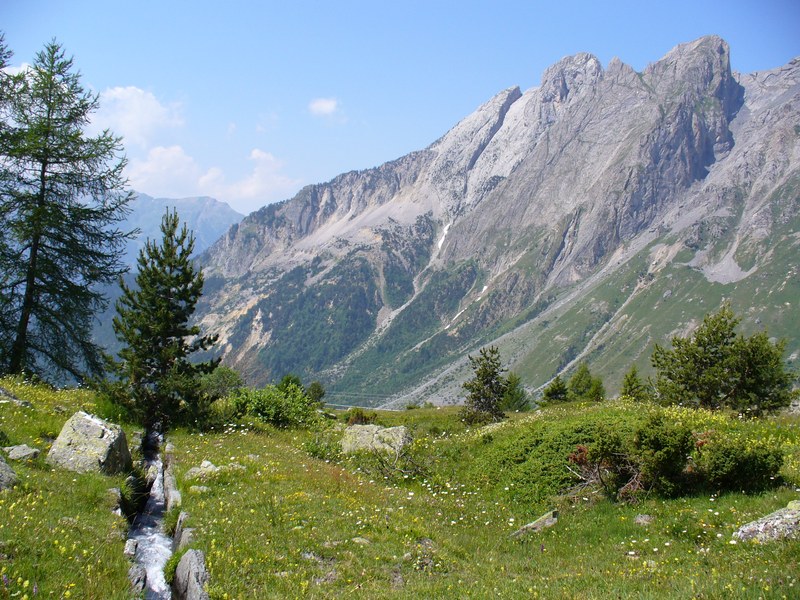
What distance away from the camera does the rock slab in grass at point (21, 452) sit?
13241mm

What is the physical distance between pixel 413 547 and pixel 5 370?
2411cm

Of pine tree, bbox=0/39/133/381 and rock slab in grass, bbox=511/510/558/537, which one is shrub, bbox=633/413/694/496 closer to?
rock slab in grass, bbox=511/510/558/537

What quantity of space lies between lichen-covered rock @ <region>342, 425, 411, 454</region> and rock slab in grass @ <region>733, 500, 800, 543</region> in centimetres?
1325

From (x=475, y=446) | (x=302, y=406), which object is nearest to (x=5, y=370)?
(x=302, y=406)

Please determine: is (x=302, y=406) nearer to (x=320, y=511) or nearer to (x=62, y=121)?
(x=320, y=511)

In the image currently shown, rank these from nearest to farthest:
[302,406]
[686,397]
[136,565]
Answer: [136,565] < [302,406] < [686,397]

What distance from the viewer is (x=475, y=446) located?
23.3 meters

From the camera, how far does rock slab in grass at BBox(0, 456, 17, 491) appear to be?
10.9 meters

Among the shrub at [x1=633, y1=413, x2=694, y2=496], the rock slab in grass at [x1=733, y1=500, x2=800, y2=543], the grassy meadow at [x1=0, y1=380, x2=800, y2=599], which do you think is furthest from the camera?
the shrub at [x1=633, y1=413, x2=694, y2=496]

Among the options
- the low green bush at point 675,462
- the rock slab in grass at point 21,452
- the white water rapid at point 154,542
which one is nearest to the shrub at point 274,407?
the white water rapid at point 154,542

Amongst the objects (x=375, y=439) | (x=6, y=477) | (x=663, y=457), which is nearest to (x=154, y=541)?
(x=6, y=477)

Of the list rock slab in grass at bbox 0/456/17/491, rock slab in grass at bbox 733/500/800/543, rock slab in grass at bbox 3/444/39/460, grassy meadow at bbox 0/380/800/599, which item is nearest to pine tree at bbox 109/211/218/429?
grassy meadow at bbox 0/380/800/599

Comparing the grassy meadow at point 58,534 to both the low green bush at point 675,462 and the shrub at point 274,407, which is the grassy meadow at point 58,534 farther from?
the shrub at point 274,407

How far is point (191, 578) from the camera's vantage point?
31.3 feet
